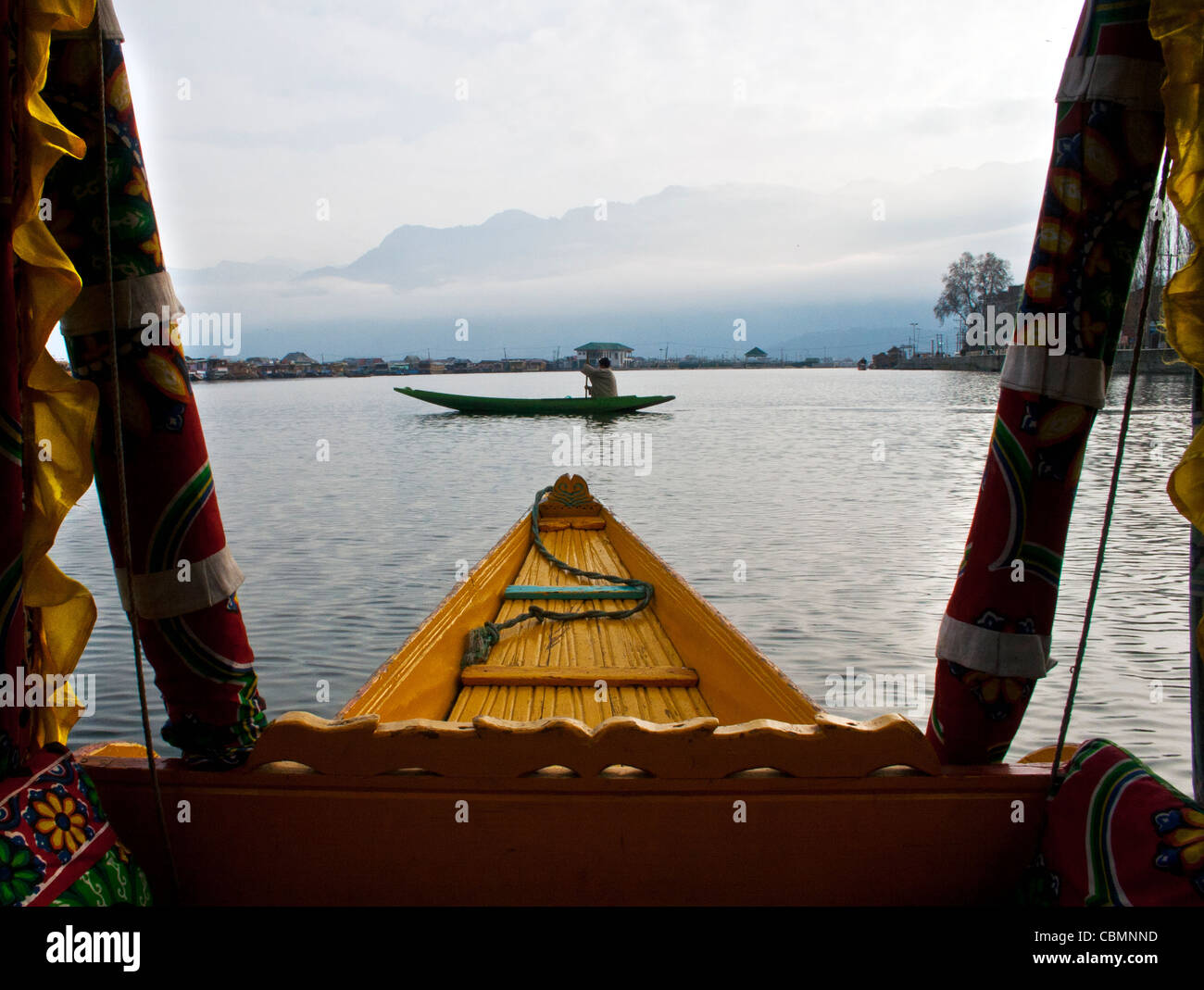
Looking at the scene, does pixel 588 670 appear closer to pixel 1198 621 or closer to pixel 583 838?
pixel 583 838

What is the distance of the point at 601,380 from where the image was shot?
2300 centimetres

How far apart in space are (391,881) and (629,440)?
20.6 m

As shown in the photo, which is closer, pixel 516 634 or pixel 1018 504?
pixel 1018 504

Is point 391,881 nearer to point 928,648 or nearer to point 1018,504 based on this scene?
point 1018,504

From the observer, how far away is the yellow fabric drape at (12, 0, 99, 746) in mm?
1248

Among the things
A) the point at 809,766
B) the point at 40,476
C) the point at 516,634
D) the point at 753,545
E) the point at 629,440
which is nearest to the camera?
the point at 40,476

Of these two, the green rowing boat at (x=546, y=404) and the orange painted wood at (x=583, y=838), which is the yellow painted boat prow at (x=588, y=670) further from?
the green rowing boat at (x=546, y=404)

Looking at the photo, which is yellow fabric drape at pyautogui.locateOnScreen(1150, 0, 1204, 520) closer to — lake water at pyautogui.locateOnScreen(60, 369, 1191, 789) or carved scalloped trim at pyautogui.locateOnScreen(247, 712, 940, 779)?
carved scalloped trim at pyautogui.locateOnScreen(247, 712, 940, 779)

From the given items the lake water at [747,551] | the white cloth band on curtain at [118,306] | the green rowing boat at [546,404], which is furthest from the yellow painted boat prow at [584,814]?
the green rowing boat at [546,404]

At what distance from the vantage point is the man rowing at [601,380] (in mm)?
22641

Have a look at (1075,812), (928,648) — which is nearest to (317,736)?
(1075,812)

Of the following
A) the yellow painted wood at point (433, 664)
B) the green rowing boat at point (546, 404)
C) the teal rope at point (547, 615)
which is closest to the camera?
the yellow painted wood at point (433, 664)

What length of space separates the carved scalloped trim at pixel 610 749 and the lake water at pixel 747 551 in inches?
136

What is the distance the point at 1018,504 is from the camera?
160 cm
